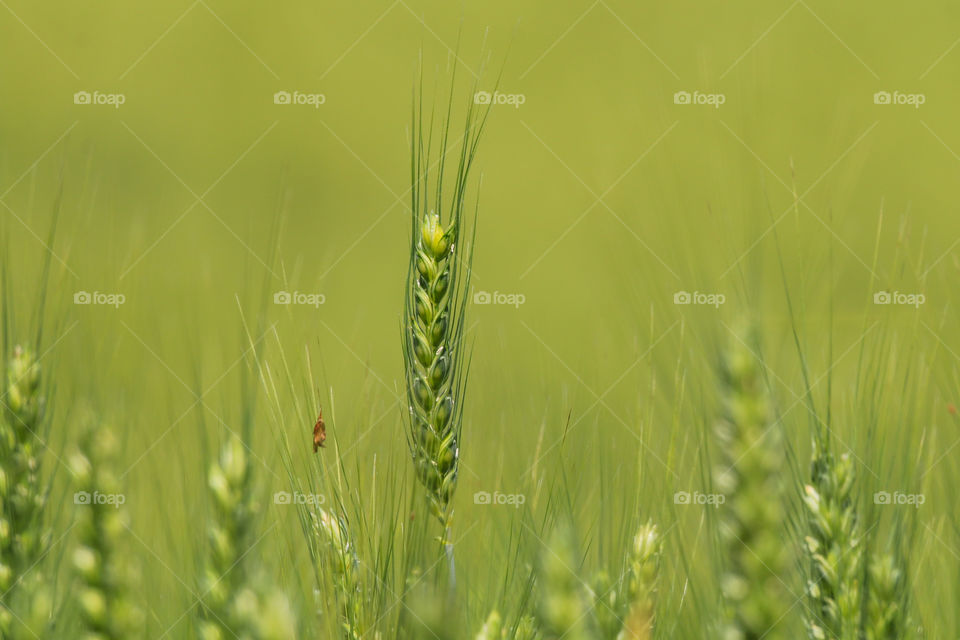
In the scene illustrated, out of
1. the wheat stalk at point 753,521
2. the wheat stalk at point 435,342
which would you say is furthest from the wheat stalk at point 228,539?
the wheat stalk at point 753,521

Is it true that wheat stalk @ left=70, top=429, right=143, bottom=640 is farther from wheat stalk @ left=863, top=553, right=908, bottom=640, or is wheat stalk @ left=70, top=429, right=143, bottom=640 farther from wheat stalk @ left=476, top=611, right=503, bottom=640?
wheat stalk @ left=863, top=553, right=908, bottom=640

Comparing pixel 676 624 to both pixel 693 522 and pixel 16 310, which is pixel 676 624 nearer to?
pixel 693 522

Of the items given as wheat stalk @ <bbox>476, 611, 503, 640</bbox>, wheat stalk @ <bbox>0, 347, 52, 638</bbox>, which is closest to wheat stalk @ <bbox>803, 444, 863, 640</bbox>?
wheat stalk @ <bbox>476, 611, 503, 640</bbox>

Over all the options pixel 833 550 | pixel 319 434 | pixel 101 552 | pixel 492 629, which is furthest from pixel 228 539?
pixel 833 550

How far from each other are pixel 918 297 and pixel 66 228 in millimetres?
1135

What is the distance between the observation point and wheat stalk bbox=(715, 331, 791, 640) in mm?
820

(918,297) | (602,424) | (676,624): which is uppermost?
(918,297)

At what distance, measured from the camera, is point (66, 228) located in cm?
135

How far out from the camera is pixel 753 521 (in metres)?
0.82

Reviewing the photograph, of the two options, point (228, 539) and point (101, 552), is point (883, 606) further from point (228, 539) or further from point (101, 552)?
point (101, 552)

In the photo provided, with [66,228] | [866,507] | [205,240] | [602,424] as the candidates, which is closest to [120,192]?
[205,240]

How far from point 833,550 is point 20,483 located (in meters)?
0.94

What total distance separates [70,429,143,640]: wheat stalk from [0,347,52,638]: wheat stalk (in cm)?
13

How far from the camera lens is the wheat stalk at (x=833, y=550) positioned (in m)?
1.01
